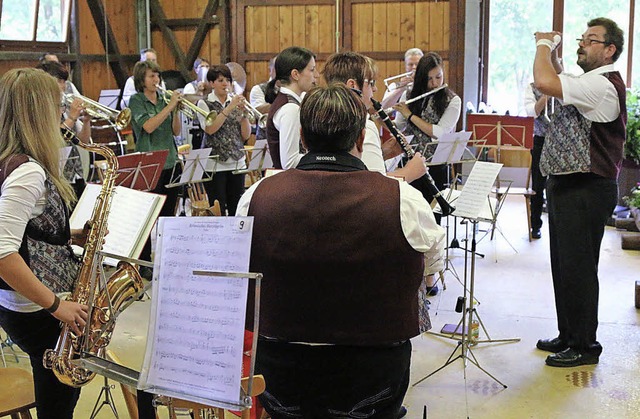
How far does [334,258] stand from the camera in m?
1.94

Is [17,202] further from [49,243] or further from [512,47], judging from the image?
[512,47]

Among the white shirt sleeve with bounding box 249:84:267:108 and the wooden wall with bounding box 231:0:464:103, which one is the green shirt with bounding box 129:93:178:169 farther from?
the wooden wall with bounding box 231:0:464:103

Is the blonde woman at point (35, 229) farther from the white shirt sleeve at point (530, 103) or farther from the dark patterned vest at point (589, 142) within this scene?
the white shirt sleeve at point (530, 103)

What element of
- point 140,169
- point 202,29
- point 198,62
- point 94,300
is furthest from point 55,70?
point 202,29

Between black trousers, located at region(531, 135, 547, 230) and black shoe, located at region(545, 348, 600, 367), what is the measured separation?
296cm

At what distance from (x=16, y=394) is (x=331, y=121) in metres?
1.41

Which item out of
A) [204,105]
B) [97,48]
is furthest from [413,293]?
[97,48]

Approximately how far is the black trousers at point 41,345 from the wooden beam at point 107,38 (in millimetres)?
8559

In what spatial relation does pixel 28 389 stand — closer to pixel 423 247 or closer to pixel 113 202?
pixel 113 202

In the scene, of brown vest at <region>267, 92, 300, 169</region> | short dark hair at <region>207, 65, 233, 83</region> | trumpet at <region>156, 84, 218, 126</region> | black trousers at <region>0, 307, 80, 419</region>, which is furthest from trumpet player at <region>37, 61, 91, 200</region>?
black trousers at <region>0, 307, 80, 419</region>

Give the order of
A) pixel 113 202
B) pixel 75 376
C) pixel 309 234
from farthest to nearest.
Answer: pixel 113 202 < pixel 75 376 < pixel 309 234

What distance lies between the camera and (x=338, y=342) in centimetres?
199

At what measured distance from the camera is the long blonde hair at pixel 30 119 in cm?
233

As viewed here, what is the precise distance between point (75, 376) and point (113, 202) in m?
0.67
